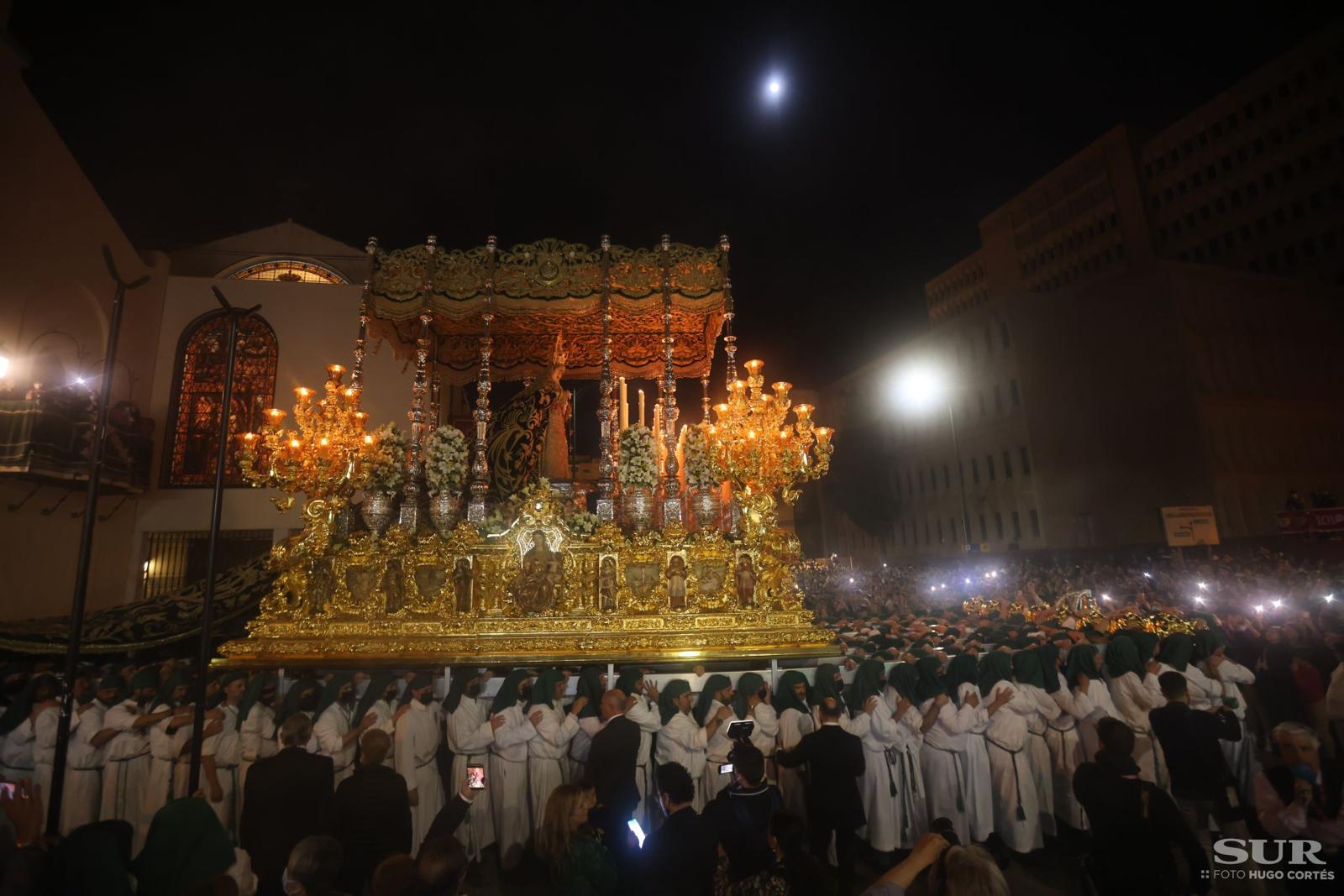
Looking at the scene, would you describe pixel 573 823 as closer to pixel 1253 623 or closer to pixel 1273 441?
pixel 1253 623

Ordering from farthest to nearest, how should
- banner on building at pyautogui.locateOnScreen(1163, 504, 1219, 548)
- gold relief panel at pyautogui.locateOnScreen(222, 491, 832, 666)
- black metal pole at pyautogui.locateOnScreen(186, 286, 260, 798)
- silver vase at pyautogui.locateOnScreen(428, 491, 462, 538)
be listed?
1. banner on building at pyautogui.locateOnScreen(1163, 504, 1219, 548)
2. silver vase at pyautogui.locateOnScreen(428, 491, 462, 538)
3. gold relief panel at pyautogui.locateOnScreen(222, 491, 832, 666)
4. black metal pole at pyautogui.locateOnScreen(186, 286, 260, 798)

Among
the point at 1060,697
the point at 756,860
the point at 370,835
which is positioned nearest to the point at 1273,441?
the point at 1060,697

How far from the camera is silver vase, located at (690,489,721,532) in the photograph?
28.6 feet

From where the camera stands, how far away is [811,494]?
3325 cm

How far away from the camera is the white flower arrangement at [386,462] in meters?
8.57

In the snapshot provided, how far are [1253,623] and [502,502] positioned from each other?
1090cm

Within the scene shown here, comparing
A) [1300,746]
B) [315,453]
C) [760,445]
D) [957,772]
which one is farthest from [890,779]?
[315,453]

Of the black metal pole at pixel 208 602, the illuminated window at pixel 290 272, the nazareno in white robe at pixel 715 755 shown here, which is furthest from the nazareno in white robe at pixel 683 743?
the illuminated window at pixel 290 272

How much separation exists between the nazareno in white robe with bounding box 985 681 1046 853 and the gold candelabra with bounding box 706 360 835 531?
142 inches

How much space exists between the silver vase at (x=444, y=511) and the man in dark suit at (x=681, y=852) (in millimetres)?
5987

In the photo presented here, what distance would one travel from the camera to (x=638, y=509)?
8.59m

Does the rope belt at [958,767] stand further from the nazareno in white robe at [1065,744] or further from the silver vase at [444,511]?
the silver vase at [444,511]

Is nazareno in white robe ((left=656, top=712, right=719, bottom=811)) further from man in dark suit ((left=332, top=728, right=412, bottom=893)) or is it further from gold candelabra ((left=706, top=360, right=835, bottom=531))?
gold candelabra ((left=706, top=360, right=835, bottom=531))

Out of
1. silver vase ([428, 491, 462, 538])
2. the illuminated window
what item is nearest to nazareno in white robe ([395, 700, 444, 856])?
silver vase ([428, 491, 462, 538])
